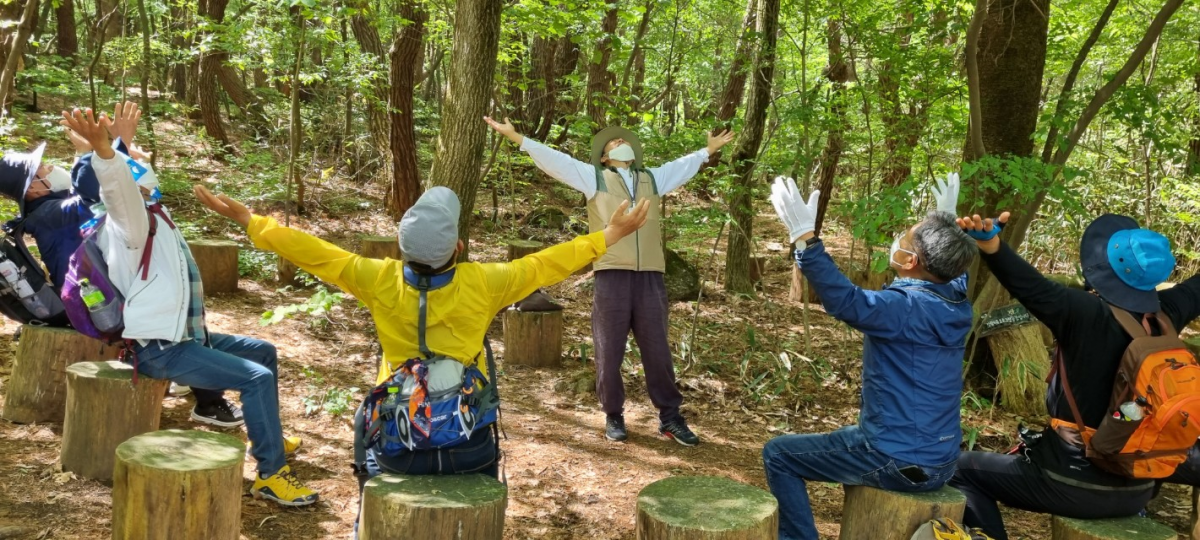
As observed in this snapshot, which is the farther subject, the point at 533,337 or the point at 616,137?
the point at 533,337

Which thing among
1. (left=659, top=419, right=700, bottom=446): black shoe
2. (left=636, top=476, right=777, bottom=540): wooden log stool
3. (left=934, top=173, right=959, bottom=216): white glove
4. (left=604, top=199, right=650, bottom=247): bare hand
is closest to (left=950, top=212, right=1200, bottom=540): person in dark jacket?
(left=934, top=173, right=959, bottom=216): white glove

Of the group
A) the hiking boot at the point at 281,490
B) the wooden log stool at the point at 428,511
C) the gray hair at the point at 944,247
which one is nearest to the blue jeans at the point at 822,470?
the gray hair at the point at 944,247

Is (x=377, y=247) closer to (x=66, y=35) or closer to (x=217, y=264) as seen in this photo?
(x=217, y=264)

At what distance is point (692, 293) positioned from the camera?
9.14 m

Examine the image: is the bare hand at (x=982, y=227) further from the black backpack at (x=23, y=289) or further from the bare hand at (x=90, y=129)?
the black backpack at (x=23, y=289)

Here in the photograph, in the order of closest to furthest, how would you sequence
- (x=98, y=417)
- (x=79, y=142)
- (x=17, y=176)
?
(x=79, y=142) → (x=98, y=417) → (x=17, y=176)

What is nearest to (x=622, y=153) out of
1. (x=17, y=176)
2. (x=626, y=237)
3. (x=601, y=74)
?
(x=626, y=237)

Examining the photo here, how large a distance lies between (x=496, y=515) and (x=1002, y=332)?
5.03m

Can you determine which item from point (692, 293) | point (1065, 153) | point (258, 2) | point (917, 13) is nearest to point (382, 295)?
point (1065, 153)

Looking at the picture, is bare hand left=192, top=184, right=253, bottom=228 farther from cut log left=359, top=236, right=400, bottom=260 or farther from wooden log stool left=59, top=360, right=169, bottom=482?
cut log left=359, top=236, right=400, bottom=260

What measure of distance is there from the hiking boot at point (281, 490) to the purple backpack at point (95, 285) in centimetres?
99

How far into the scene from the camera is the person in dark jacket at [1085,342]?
3.06m

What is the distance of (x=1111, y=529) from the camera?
10.1 ft

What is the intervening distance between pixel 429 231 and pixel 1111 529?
2.95 metres
